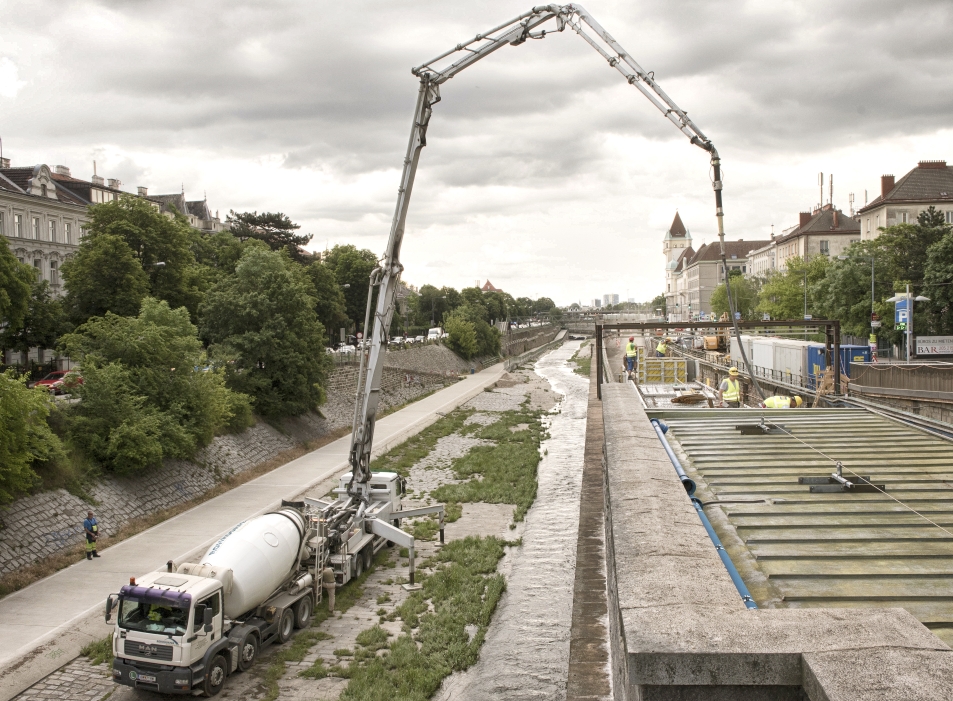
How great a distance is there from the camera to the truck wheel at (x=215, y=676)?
507 inches

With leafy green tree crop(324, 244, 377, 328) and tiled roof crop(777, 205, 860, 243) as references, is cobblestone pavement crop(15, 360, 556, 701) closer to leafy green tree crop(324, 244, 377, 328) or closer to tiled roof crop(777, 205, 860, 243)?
leafy green tree crop(324, 244, 377, 328)

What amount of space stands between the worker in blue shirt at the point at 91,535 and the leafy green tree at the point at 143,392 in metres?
4.30

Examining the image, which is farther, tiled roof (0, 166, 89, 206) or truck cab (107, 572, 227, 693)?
tiled roof (0, 166, 89, 206)

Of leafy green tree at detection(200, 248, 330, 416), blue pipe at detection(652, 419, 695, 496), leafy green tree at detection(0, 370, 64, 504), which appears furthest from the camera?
leafy green tree at detection(200, 248, 330, 416)

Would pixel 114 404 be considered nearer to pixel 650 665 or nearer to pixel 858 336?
pixel 650 665

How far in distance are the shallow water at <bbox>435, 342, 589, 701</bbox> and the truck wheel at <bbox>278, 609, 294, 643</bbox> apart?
11.1 feet

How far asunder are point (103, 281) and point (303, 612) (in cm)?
3002

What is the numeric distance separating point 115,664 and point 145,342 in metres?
17.3

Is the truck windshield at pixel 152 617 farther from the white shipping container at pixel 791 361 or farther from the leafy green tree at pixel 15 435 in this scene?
the white shipping container at pixel 791 361

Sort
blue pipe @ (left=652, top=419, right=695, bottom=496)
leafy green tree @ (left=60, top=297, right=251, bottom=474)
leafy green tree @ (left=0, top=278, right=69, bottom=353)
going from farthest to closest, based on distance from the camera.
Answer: leafy green tree @ (left=0, top=278, right=69, bottom=353)
leafy green tree @ (left=60, top=297, right=251, bottom=474)
blue pipe @ (left=652, top=419, right=695, bottom=496)

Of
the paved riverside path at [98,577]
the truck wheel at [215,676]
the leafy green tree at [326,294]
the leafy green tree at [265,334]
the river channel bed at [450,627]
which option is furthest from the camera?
the leafy green tree at [326,294]

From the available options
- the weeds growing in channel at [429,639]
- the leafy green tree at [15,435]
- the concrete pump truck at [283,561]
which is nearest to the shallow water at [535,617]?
the weeds growing in channel at [429,639]

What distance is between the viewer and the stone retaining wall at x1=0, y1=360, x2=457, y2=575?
778 inches

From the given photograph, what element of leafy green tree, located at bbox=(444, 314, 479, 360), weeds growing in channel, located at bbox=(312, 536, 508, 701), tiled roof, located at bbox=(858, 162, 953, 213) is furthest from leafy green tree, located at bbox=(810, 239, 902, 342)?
leafy green tree, located at bbox=(444, 314, 479, 360)
